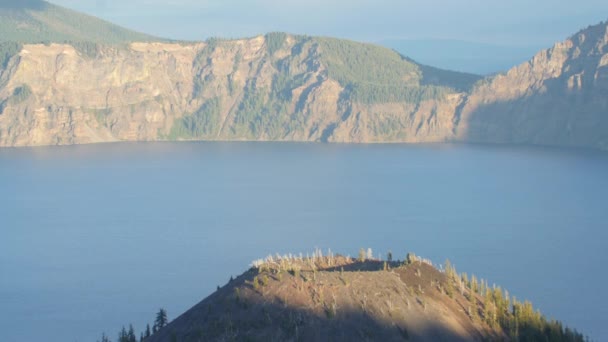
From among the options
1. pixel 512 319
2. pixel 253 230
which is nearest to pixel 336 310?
pixel 512 319

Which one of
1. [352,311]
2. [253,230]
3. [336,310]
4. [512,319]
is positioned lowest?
[512,319]

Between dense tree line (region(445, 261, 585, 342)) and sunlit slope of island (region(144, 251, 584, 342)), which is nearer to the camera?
sunlit slope of island (region(144, 251, 584, 342))

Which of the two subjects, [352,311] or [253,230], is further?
[253,230]

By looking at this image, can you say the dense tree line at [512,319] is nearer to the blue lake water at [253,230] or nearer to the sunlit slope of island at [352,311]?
the sunlit slope of island at [352,311]

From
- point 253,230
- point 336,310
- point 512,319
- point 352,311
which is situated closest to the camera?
point 336,310

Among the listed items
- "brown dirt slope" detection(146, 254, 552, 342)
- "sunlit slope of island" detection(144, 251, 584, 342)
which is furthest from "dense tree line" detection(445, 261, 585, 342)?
"brown dirt slope" detection(146, 254, 552, 342)

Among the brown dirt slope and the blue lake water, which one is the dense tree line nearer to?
the brown dirt slope

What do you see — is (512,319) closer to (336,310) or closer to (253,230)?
(336,310)
